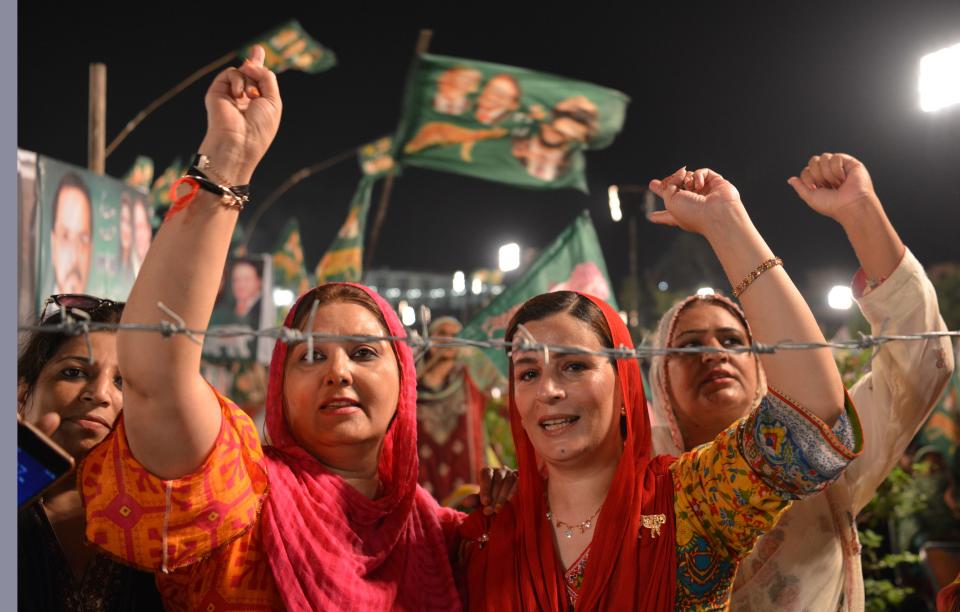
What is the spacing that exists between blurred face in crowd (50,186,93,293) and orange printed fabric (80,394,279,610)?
2963 millimetres

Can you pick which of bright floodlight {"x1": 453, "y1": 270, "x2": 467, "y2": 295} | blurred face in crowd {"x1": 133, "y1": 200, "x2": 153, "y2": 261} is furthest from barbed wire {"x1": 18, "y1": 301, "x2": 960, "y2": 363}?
bright floodlight {"x1": 453, "y1": 270, "x2": 467, "y2": 295}

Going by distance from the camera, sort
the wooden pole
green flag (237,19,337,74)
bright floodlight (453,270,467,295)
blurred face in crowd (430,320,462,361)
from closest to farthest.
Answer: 1. the wooden pole
2. blurred face in crowd (430,320,462,361)
3. green flag (237,19,337,74)
4. bright floodlight (453,270,467,295)

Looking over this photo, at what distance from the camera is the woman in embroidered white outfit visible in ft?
7.27

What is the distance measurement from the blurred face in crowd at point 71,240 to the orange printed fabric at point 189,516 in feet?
9.72

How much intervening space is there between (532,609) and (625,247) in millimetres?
29465

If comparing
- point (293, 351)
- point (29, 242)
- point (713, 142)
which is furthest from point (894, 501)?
point (713, 142)

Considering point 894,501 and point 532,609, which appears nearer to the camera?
point 532,609

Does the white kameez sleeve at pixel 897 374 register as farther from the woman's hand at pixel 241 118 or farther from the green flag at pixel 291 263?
the green flag at pixel 291 263

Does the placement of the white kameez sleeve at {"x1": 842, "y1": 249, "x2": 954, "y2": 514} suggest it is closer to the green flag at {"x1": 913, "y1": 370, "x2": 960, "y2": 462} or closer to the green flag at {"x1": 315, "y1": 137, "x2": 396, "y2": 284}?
the green flag at {"x1": 913, "y1": 370, "x2": 960, "y2": 462}

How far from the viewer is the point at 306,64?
812 centimetres

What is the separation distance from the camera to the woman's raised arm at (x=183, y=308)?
1.56 m

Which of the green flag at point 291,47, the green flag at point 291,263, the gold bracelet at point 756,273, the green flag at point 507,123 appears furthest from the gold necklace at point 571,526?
the green flag at point 291,263

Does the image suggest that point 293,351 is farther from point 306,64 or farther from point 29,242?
point 306,64

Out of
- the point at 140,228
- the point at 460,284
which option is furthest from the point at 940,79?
the point at 460,284
